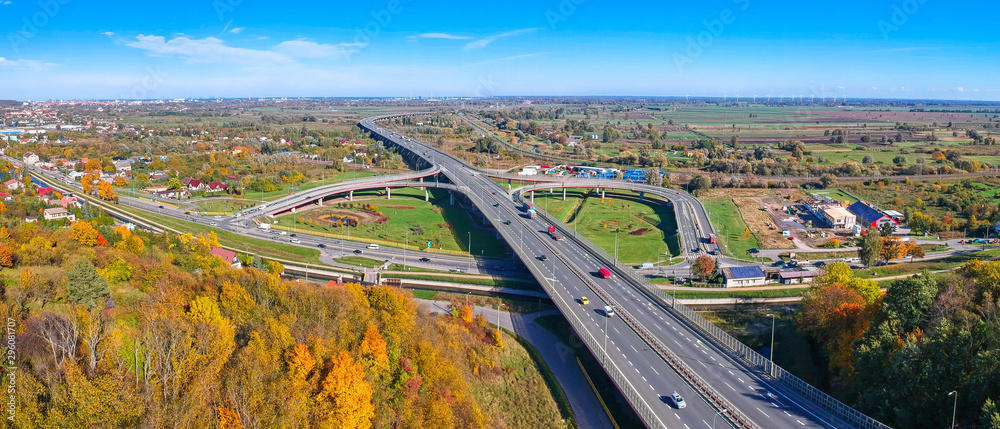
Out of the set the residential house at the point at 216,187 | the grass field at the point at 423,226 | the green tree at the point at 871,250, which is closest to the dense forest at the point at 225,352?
the grass field at the point at 423,226

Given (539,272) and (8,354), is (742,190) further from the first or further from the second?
(8,354)

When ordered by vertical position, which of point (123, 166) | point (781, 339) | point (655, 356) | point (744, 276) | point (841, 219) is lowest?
point (781, 339)

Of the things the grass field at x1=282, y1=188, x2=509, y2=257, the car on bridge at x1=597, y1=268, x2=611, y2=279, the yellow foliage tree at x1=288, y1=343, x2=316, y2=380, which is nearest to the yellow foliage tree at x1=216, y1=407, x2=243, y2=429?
the yellow foliage tree at x1=288, y1=343, x2=316, y2=380

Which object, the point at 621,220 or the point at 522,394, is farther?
the point at 621,220

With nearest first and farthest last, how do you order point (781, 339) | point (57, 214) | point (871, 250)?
point (781, 339)
point (871, 250)
point (57, 214)

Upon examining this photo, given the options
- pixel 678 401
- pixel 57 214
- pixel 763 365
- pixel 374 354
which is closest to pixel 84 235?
pixel 57 214

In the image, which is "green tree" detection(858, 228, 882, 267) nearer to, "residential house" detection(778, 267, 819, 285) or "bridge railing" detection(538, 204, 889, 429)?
"residential house" detection(778, 267, 819, 285)

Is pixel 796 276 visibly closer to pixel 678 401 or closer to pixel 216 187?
pixel 678 401
